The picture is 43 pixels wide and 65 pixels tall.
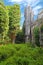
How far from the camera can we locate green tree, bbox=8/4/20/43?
168 feet

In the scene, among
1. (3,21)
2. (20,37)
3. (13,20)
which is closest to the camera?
(3,21)

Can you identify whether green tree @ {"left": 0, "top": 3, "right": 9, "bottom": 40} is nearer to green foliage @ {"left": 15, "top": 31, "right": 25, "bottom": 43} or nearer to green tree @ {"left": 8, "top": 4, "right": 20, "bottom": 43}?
green tree @ {"left": 8, "top": 4, "right": 20, "bottom": 43}

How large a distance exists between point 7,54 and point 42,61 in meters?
6.25

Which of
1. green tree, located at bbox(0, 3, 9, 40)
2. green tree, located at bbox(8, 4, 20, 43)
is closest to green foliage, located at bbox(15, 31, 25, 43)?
green tree, located at bbox(8, 4, 20, 43)

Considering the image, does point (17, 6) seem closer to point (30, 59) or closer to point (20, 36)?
point (20, 36)

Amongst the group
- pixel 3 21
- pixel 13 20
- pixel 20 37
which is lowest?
pixel 20 37

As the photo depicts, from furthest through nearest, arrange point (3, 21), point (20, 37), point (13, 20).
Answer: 1. point (20, 37)
2. point (13, 20)
3. point (3, 21)

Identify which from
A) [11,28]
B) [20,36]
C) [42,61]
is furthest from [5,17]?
[42,61]

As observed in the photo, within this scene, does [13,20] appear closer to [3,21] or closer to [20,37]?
[20,37]

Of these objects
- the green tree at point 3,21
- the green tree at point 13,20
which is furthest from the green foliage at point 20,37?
the green tree at point 3,21

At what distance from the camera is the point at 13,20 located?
51.4m

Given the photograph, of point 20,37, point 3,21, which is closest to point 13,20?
point 20,37

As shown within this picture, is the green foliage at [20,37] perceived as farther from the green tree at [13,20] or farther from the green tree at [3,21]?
the green tree at [3,21]

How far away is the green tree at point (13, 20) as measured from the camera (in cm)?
5106
